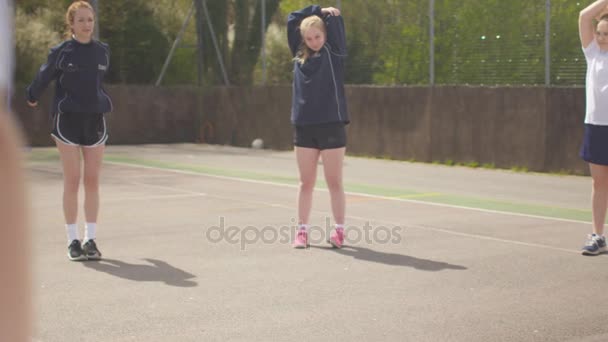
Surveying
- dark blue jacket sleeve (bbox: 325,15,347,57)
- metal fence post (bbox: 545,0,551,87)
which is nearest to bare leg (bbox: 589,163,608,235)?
dark blue jacket sleeve (bbox: 325,15,347,57)

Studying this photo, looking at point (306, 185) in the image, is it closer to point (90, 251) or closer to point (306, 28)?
point (306, 28)

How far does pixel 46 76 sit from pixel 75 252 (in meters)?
1.29

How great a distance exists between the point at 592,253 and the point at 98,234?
4.09 m

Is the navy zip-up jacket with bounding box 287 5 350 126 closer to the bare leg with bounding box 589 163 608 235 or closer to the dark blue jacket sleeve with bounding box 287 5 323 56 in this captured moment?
the dark blue jacket sleeve with bounding box 287 5 323 56

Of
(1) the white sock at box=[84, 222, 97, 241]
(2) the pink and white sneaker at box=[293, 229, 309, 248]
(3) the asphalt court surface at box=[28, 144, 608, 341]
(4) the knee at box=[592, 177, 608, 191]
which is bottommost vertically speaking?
(3) the asphalt court surface at box=[28, 144, 608, 341]

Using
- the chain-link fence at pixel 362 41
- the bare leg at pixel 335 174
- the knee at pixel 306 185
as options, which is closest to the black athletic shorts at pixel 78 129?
the knee at pixel 306 185

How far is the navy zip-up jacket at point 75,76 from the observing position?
6629 millimetres

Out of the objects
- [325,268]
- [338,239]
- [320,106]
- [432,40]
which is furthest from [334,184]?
[432,40]

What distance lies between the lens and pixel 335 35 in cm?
723

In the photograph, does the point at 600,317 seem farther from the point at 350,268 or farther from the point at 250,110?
the point at 250,110

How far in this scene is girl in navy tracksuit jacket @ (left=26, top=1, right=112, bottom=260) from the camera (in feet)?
21.7

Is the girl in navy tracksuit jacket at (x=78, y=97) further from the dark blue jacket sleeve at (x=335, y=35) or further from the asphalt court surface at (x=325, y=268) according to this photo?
the dark blue jacket sleeve at (x=335, y=35)

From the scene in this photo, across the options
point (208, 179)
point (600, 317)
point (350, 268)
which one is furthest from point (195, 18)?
point (600, 317)

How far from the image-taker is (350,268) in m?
6.45
